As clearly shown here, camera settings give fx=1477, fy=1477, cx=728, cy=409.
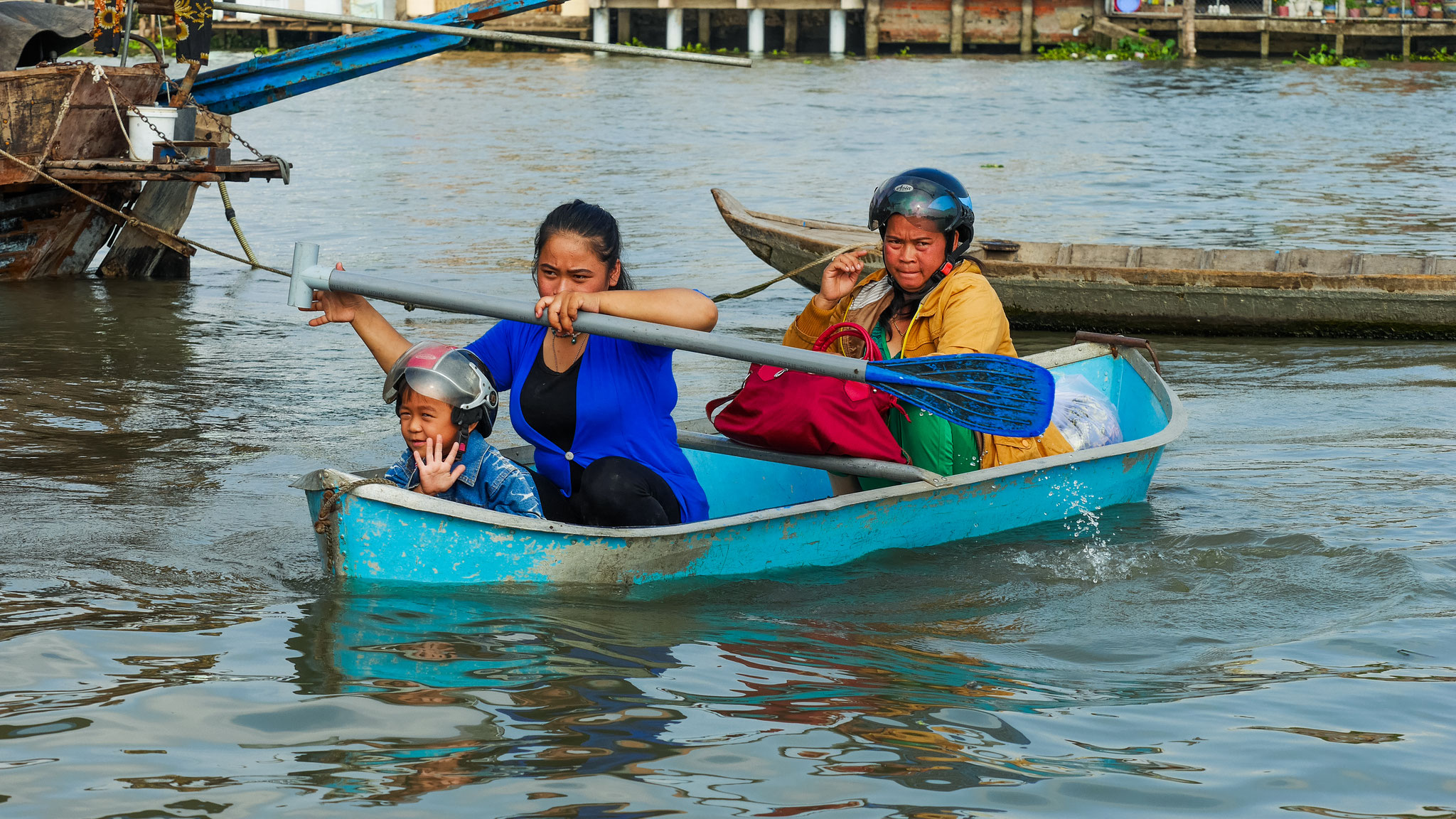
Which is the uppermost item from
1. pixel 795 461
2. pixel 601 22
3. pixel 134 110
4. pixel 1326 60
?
pixel 601 22

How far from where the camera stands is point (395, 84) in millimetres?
32094

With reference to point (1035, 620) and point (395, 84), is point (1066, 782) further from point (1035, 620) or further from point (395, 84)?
point (395, 84)

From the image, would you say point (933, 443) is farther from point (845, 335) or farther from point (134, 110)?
point (134, 110)

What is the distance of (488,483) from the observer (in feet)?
13.3

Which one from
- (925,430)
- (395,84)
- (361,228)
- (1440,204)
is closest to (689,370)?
(925,430)

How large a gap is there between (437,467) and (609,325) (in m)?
0.61

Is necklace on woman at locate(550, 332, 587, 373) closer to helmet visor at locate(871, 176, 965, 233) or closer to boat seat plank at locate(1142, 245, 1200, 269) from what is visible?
helmet visor at locate(871, 176, 965, 233)

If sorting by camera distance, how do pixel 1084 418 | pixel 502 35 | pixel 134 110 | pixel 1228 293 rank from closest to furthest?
pixel 1084 418
pixel 502 35
pixel 1228 293
pixel 134 110

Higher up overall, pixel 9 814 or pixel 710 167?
pixel 710 167

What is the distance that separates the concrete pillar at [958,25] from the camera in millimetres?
36469

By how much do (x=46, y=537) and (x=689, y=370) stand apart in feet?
13.2

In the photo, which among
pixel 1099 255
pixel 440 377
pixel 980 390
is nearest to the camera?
pixel 440 377

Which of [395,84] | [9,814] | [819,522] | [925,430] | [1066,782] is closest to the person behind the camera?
[9,814]

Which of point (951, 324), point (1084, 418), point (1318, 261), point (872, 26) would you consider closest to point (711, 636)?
point (951, 324)
